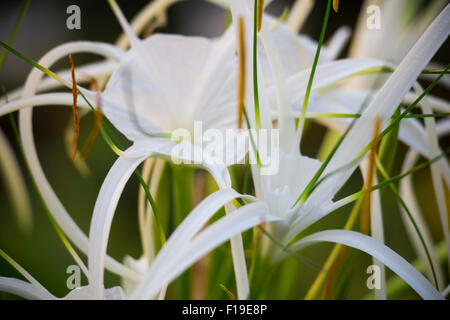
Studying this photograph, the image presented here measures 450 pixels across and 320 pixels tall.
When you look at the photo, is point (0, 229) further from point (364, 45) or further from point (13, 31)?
point (364, 45)

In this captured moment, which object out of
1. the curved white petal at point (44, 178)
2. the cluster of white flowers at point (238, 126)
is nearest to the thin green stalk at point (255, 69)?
the cluster of white flowers at point (238, 126)

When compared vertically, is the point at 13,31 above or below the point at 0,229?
above

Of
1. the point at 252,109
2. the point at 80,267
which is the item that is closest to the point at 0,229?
the point at 80,267

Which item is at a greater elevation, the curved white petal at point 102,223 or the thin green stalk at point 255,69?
the thin green stalk at point 255,69

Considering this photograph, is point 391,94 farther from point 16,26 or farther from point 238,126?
point 16,26

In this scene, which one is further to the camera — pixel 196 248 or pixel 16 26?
pixel 16 26

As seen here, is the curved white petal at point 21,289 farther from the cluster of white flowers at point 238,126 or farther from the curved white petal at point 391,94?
the curved white petal at point 391,94

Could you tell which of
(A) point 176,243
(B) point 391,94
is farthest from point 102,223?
(B) point 391,94

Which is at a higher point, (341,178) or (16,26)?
(16,26)
